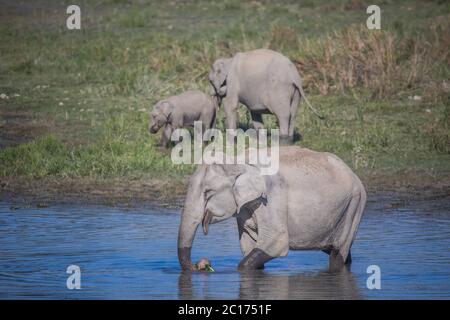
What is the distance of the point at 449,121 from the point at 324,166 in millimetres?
5986

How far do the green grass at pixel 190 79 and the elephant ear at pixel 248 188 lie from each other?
15.3 feet

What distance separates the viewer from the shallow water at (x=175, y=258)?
8.60m

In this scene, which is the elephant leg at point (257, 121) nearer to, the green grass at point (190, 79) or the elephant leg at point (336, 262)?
the green grass at point (190, 79)

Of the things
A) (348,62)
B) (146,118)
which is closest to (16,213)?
(146,118)

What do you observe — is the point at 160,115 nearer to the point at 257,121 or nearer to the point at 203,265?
the point at 257,121

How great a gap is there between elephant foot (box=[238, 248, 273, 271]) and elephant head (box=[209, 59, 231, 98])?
6.38 m

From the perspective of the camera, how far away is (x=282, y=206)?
8.96 m

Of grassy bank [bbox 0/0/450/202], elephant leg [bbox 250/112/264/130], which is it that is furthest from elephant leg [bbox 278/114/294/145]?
elephant leg [bbox 250/112/264/130]

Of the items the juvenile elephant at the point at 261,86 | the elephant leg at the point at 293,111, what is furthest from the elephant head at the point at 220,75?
the elephant leg at the point at 293,111

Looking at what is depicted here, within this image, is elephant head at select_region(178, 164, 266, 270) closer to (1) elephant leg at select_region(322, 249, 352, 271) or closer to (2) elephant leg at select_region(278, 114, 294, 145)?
(1) elephant leg at select_region(322, 249, 352, 271)

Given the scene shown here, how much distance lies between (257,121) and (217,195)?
21.9 ft

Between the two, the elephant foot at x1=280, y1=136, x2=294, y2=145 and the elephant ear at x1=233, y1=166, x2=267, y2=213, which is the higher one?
the elephant ear at x1=233, y1=166, x2=267, y2=213

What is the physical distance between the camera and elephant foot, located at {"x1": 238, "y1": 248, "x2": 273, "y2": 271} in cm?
898
